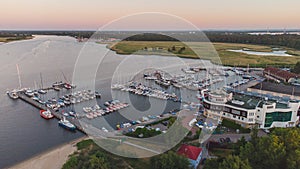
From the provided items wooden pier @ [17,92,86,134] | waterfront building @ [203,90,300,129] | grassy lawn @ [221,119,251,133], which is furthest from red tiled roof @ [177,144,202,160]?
wooden pier @ [17,92,86,134]

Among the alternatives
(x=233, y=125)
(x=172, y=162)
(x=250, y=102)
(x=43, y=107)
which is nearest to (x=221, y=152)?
(x=233, y=125)

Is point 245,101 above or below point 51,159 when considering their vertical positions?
above

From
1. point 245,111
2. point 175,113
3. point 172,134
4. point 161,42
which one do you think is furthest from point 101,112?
point 161,42

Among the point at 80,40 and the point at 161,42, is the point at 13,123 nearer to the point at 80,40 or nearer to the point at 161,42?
the point at 161,42

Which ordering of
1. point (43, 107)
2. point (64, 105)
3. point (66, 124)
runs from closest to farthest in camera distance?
point (66, 124)
point (43, 107)
point (64, 105)

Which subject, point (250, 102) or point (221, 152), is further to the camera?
point (250, 102)

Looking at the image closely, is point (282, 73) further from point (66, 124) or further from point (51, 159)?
point (51, 159)

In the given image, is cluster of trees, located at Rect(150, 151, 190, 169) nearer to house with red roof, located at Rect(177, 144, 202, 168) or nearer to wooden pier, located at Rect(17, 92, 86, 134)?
house with red roof, located at Rect(177, 144, 202, 168)

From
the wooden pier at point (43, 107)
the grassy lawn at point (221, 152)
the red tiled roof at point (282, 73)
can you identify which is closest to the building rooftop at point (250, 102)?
the grassy lawn at point (221, 152)

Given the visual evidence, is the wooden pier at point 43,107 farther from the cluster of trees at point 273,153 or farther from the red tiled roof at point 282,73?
the red tiled roof at point 282,73
